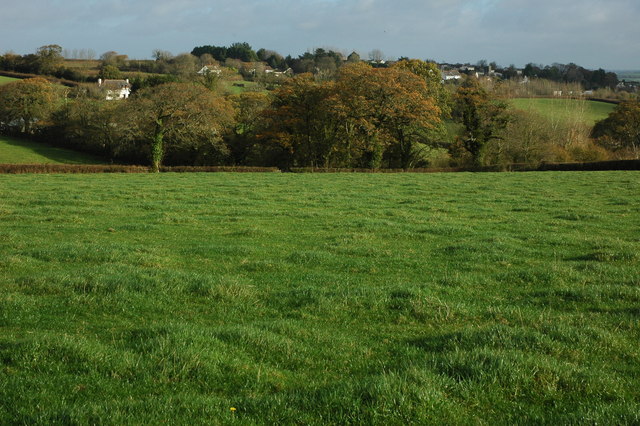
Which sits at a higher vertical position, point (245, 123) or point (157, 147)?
point (245, 123)

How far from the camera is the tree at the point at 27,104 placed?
7931cm

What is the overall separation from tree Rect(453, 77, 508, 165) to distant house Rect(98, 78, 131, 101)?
182 feet

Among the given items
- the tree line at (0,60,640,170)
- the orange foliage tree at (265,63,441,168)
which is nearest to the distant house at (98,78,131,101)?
the tree line at (0,60,640,170)

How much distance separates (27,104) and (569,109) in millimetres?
87870

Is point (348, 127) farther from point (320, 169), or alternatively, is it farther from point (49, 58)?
point (49, 58)

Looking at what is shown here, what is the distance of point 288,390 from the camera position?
5434 millimetres

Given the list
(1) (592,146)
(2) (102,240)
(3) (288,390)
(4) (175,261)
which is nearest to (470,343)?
(3) (288,390)

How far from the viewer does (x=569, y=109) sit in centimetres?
8619

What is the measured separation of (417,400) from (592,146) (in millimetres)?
66030

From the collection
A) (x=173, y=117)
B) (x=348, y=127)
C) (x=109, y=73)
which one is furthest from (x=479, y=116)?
(x=109, y=73)

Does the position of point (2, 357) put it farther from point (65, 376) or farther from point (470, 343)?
point (470, 343)

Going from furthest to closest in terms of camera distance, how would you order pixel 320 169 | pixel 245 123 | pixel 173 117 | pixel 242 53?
pixel 242 53 < pixel 245 123 < pixel 173 117 < pixel 320 169

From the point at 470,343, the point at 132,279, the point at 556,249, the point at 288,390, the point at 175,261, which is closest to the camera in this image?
the point at 288,390

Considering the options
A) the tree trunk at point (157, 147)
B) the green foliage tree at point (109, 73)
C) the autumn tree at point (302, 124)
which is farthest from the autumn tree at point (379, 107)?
the green foliage tree at point (109, 73)
